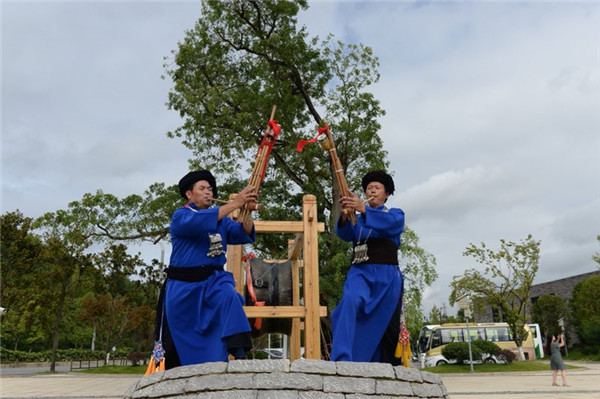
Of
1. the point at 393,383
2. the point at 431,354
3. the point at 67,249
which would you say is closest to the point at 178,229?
the point at 393,383

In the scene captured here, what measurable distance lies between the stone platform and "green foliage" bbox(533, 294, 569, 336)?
32160mm

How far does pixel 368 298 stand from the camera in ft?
11.1

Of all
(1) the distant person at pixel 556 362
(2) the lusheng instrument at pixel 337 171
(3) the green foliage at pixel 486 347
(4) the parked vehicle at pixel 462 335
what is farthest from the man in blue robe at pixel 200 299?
(4) the parked vehicle at pixel 462 335

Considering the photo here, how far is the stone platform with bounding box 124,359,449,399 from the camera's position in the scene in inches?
83.9

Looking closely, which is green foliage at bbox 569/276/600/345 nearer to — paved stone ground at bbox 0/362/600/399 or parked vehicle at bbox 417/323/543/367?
parked vehicle at bbox 417/323/543/367

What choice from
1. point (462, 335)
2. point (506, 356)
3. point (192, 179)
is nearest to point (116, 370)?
point (506, 356)

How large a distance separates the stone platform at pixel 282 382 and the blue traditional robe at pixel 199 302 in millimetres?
793

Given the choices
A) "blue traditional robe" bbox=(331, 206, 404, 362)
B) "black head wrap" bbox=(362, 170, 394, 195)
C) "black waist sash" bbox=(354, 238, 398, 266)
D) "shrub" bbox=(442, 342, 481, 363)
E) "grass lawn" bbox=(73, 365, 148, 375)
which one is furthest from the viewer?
"shrub" bbox=(442, 342, 481, 363)

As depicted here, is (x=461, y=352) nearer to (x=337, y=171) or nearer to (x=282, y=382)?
(x=337, y=171)

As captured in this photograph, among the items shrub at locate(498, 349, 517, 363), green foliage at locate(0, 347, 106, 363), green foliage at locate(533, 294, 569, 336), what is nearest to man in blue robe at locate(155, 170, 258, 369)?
shrub at locate(498, 349, 517, 363)

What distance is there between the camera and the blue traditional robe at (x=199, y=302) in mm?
3135

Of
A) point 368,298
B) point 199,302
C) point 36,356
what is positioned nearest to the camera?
point 199,302

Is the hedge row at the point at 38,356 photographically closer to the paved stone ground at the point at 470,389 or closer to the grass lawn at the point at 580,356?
the paved stone ground at the point at 470,389

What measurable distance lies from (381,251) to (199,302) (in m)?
1.35
